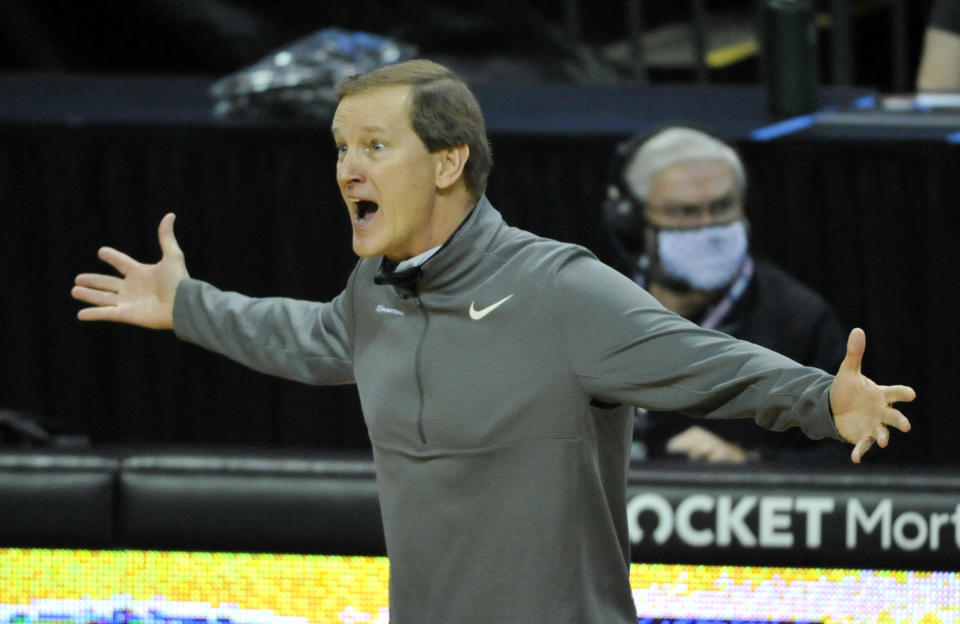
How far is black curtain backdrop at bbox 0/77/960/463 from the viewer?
11.7ft

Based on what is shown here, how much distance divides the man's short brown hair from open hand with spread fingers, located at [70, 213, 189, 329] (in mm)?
458

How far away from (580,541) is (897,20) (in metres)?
3.43

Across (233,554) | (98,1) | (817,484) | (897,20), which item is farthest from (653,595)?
(98,1)

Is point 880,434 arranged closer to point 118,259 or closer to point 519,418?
point 519,418

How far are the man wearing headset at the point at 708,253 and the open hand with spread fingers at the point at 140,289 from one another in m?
1.26

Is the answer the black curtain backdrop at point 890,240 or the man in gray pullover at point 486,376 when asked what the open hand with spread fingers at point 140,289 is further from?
the black curtain backdrop at point 890,240

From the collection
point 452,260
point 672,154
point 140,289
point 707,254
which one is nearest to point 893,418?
point 452,260

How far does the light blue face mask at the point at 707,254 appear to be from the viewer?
3.14 metres

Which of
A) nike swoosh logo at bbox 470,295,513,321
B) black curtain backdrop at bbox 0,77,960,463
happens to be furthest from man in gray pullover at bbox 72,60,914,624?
black curtain backdrop at bbox 0,77,960,463

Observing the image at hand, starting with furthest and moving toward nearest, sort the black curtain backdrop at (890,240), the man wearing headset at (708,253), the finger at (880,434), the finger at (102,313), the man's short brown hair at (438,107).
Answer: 1. the black curtain backdrop at (890,240)
2. the man wearing headset at (708,253)
3. the finger at (102,313)
4. the man's short brown hair at (438,107)
5. the finger at (880,434)

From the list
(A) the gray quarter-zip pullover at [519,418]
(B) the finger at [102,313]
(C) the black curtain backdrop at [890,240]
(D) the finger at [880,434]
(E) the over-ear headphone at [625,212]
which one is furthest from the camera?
(C) the black curtain backdrop at [890,240]

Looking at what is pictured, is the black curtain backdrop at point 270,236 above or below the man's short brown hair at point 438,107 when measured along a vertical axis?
below

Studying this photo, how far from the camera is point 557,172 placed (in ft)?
11.8

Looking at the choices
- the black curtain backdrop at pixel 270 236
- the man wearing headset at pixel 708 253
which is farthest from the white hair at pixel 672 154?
the black curtain backdrop at pixel 270 236
